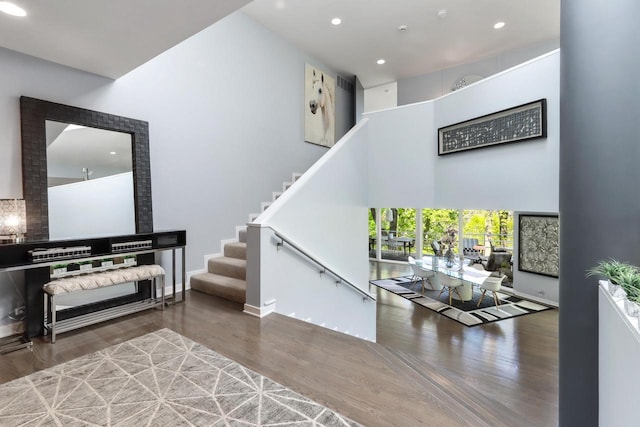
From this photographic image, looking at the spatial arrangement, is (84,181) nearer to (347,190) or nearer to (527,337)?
(347,190)

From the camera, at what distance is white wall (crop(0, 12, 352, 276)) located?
3.24 m

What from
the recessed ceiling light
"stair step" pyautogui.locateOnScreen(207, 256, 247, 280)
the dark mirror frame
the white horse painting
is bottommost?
"stair step" pyautogui.locateOnScreen(207, 256, 247, 280)

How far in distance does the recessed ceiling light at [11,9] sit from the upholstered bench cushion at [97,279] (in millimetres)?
2216

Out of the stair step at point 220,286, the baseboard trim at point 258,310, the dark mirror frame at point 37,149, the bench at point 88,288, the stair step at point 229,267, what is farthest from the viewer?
the stair step at point 229,267

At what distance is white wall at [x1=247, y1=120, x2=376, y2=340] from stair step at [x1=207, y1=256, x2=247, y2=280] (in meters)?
0.71

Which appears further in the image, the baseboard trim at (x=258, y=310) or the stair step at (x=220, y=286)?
the stair step at (x=220, y=286)

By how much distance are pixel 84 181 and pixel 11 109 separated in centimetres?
88

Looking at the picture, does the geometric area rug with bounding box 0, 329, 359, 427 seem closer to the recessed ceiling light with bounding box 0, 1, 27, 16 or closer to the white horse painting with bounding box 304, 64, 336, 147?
the recessed ceiling light with bounding box 0, 1, 27, 16

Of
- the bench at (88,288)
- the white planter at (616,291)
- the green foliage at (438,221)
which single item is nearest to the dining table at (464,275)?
the green foliage at (438,221)

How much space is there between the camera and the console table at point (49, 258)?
278cm

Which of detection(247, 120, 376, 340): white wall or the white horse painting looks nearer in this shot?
detection(247, 120, 376, 340): white wall

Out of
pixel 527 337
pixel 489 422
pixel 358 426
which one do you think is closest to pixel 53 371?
pixel 358 426

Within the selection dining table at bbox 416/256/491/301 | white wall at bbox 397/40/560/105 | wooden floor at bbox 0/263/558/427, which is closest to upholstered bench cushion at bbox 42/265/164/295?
wooden floor at bbox 0/263/558/427

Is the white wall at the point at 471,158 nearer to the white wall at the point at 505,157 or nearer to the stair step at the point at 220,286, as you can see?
the white wall at the point at 505,157
